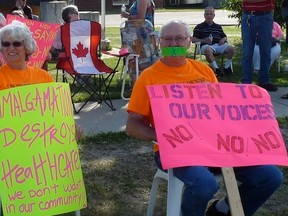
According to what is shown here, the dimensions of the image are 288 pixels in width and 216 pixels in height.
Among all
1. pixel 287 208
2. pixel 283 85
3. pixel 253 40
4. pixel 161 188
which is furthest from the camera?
pixel 283 85

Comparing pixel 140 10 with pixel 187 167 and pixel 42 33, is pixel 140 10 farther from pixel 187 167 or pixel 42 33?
pixel 187 167

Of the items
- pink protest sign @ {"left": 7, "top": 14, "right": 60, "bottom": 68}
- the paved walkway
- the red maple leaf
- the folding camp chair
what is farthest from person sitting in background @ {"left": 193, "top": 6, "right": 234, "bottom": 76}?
pink protest sign @ {"left": 7, "top": 14, "right": 60, "bottom": 68}

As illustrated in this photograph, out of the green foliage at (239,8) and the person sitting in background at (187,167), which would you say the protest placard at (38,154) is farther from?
the green foliage at (239,8)

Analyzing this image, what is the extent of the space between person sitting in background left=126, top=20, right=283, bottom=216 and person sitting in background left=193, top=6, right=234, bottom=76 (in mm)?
5206

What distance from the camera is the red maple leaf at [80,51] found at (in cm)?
688

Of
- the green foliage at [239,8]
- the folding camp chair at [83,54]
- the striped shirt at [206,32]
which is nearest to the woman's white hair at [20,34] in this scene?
the folding camp chair at [83,54]

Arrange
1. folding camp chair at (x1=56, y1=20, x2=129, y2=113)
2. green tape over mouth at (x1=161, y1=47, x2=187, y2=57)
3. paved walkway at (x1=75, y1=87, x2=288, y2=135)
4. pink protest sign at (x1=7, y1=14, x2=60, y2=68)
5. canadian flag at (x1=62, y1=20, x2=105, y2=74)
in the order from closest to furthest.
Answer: green tape over mouth at (x1=161, y1=47, x2=187, y2=57) → pink protest sign at (x1=7, y1=14, x2=60, y2=68) → paved walkway at (x1=75, y1=87, x2=288, y2=135) → folding camp chair at (x1=56, y1=20, x2=129, y2=113) → canadian flag at (x1=62, y1=20, x2=105, y2=74)

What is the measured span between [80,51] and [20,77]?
3.38 m

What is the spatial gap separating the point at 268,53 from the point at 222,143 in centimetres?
464

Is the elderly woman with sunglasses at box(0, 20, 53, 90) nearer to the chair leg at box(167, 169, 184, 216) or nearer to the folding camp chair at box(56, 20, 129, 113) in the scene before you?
the chair leg at box(167, 169, 184, 216)

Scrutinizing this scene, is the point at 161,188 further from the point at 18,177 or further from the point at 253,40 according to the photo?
the point at 253,40

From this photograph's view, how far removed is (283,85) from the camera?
311 inches

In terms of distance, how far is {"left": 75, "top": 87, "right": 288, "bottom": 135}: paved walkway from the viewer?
587cm

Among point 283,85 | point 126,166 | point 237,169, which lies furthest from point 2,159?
point 283,85
